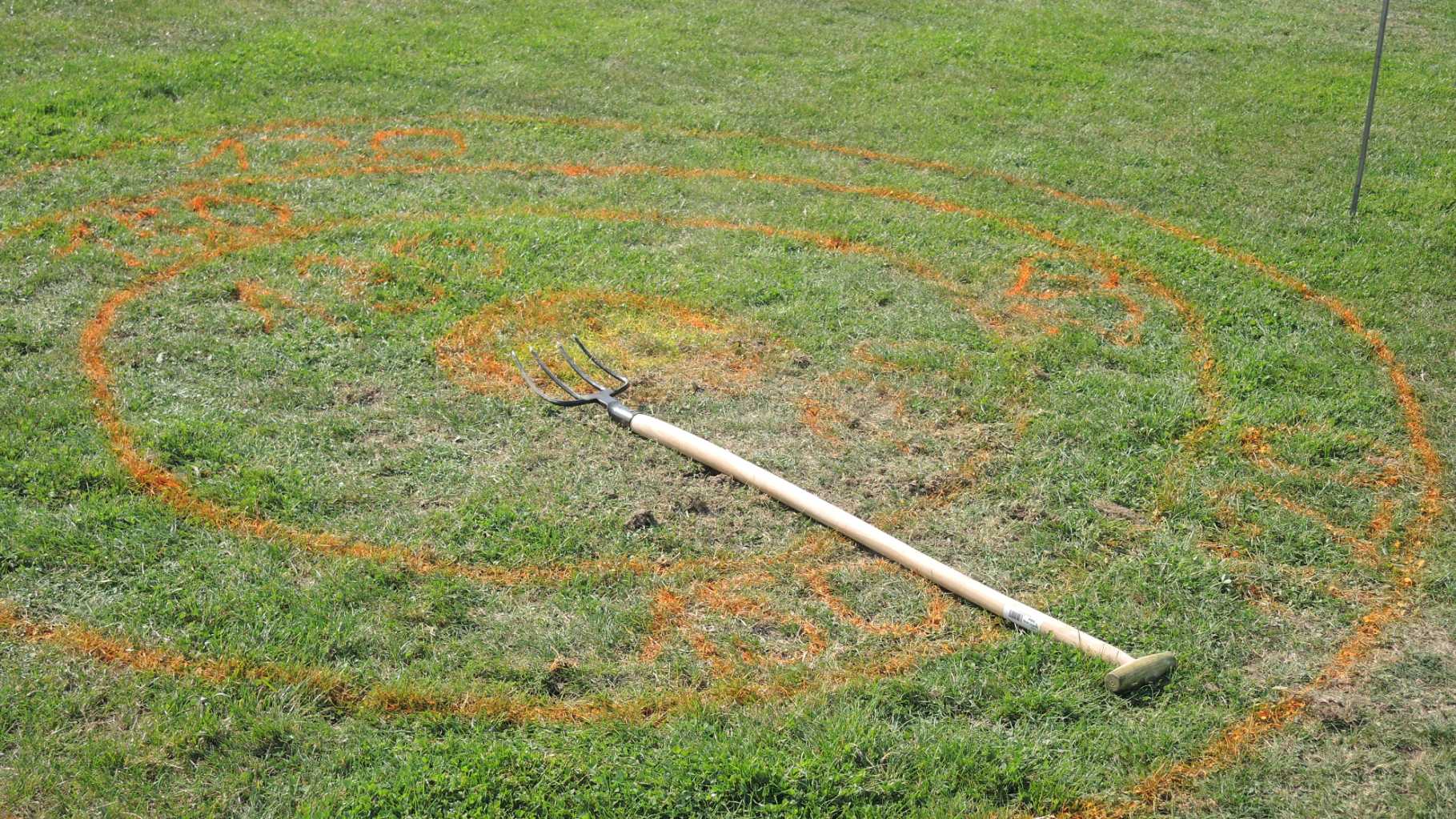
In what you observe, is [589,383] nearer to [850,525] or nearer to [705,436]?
[705,436]

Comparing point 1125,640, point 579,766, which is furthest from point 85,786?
point 1125,640

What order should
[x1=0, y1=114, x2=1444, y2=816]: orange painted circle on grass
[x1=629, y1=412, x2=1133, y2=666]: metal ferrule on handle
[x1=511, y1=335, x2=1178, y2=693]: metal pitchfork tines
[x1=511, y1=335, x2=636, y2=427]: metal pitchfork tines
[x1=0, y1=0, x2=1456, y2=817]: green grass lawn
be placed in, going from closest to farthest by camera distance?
[x1=0, y1=0, x2=1456, y2=817]: green grass lawn, [x1=0, y1=114, x2=1444, y2=816]: orange painted circle on grass, [x1=511, y1=335, x2=1178, y2=693]: metal pitchfork tines, [x1=629, y1=412, x2=1133, y2=666]: metal ferrule on handle, [x1=511, y1=335, x2=636, y2=427]: metal pitchfork tines

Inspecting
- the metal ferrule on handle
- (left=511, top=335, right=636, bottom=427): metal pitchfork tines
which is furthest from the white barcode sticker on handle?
(left=511, top=335, right=636, bottom=427): metal pitchfork tines

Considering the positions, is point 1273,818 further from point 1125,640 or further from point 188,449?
point 188,449

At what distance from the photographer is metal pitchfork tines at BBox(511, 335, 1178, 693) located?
4055mm

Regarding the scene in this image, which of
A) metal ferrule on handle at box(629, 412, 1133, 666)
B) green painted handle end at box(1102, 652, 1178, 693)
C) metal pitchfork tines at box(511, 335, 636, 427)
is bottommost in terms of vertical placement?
green painted handle end at box(1102, 652, 1178, 693)

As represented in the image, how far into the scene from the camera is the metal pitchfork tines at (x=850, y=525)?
405 cm

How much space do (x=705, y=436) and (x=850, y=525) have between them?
3.24 ft

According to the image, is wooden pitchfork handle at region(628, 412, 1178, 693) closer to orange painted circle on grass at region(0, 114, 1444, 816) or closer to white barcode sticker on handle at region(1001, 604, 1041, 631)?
white barcode sticker on handle at region(1001, 604, 1041, 631)

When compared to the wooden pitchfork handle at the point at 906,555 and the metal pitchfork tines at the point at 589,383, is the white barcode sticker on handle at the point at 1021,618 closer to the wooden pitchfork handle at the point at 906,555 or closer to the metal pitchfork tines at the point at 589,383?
the wooden pitchfork handle at the point at 906,555

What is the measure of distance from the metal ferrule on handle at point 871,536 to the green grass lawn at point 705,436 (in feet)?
0.22

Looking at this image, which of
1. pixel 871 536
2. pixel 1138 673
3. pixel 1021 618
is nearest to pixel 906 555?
pixel 871 536

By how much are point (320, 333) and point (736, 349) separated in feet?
6.93

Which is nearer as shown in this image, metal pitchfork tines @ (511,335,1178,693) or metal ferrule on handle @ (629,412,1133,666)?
metal pitchfork tines @ (511,335,1178,693)
